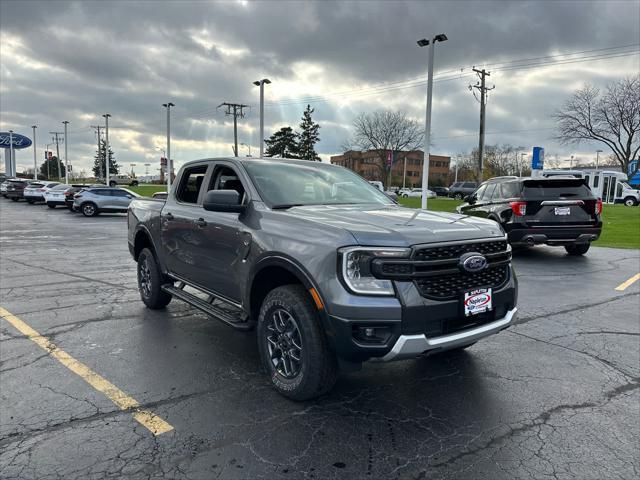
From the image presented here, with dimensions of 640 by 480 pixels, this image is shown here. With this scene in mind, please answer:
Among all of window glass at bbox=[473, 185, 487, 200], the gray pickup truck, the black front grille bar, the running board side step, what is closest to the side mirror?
the gray pickup truck

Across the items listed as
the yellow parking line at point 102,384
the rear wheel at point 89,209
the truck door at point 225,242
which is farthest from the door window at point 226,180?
the rear wheel at point 89,209

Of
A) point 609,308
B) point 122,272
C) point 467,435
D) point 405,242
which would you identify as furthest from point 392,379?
point 122,272

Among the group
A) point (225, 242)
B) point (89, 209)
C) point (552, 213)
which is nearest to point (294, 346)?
point (225, 242)

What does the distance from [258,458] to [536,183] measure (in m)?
9.09

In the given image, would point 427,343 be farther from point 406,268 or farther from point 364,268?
point 364,268

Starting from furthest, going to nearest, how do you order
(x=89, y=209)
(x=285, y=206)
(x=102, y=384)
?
(x=89, y=209) → (x=285, y=206) → (x=102, y=384)

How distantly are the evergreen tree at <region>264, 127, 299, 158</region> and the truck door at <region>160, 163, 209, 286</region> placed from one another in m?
79.1

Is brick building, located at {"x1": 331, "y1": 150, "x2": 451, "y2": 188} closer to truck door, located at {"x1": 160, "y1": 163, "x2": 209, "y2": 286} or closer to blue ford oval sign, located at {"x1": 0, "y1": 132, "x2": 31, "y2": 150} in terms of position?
blue ford oval sign, located at {"x1": 0, "y1": 132, "x2": 31, "y2": 150}

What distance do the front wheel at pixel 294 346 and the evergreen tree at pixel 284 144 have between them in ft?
266

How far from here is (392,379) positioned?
3922 mm

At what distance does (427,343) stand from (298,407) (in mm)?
1101

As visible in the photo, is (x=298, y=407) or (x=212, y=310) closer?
(x=298, y=407)

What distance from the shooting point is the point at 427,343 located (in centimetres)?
301

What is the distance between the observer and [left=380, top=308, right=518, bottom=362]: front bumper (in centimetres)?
295
